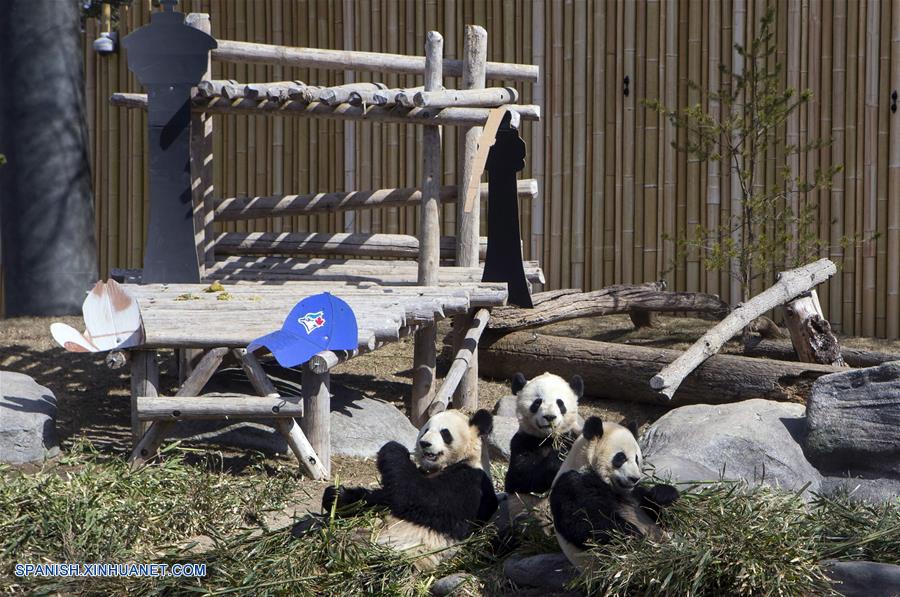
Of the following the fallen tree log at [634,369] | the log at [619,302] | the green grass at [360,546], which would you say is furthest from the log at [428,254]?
the green grass at [360,546]

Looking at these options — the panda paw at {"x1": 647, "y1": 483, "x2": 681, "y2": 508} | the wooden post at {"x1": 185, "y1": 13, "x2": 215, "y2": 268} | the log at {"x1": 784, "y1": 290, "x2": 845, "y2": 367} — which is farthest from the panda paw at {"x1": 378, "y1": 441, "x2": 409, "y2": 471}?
the log at {"x1": 784, "y1": 290, "x2": 845, "y2": 367}

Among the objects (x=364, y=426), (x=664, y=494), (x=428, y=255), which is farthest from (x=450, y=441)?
(x=428, y=255)

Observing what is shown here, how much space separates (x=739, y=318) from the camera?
754 centimetres

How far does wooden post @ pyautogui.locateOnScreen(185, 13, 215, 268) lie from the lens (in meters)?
7.37

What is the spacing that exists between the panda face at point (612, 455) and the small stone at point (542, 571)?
339 mm

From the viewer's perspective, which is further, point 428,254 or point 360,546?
point 428,254

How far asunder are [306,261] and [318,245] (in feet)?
0.49

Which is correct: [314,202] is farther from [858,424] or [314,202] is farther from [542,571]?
[542,571]

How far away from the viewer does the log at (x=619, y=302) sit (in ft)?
27.6

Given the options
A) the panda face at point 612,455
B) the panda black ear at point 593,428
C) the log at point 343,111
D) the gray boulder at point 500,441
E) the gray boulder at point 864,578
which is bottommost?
the gray boulder at point 500,441

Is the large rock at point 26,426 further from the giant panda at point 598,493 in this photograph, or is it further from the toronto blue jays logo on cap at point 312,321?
the giant panda at point 598,493

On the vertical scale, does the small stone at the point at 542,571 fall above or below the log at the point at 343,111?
below

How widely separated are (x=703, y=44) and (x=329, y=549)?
663 centimetres

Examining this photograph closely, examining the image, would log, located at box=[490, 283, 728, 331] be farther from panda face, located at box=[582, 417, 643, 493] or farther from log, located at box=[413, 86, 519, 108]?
panda face, located at box=[582, 417, 643, 493]
